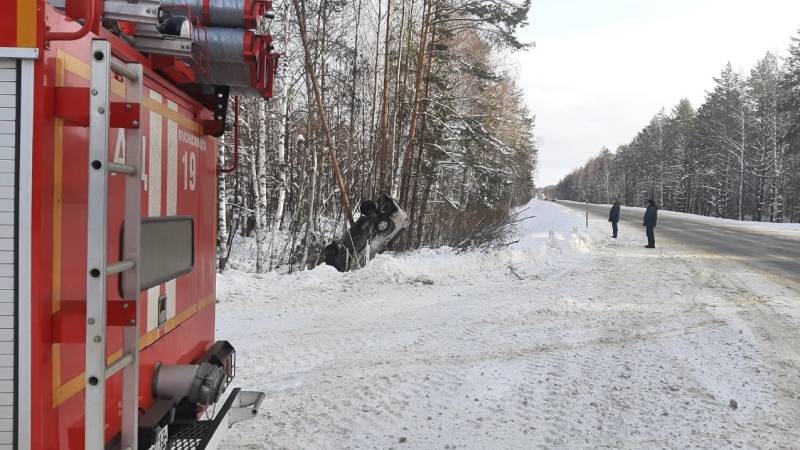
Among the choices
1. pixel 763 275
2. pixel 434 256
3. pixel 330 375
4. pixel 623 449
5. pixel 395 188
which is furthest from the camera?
pixel 395 188

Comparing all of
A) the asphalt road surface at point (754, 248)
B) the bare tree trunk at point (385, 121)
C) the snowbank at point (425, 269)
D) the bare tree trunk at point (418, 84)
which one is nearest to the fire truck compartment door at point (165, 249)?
the snowbank at point (425, 269)

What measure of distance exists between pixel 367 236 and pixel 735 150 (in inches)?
2045

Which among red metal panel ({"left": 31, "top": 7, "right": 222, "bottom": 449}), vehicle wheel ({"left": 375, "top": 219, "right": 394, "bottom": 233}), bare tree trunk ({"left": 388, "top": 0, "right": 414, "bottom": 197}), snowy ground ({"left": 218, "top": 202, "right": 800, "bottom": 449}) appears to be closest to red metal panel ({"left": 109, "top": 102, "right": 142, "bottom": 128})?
red metal panel ({"left": 31, "top": 7, "right": 222, "bottom": 449})

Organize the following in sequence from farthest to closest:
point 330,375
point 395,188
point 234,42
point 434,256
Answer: point 395,188
point 434,256
point 330,375
point 234,42

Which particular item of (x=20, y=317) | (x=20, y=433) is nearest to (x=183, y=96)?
(x=20, y=317)

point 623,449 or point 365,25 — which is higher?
point 365,25

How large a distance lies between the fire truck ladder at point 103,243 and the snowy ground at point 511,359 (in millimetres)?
2485

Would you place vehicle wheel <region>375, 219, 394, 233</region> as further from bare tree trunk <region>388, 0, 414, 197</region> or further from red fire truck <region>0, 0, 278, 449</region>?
red fire truck <region>0, 0, 278, 449</region>

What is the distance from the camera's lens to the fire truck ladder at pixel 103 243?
1.64 m

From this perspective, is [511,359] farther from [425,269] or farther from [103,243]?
[425,269]

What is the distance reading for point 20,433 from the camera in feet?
5.41

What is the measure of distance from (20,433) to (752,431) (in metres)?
4.73

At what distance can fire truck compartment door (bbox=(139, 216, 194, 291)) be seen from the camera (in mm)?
2357

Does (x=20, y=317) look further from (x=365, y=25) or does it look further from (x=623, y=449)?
(x=365, y=25)
